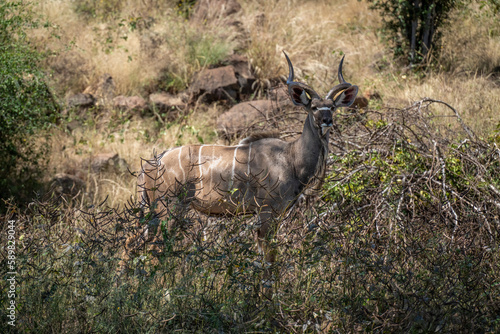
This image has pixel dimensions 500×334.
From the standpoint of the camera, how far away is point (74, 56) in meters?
11.0

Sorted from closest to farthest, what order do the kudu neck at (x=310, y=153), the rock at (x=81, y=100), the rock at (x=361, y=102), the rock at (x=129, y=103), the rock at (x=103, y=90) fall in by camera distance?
the kudu neck at (x=310, y=153) < the rock at (x=361, y=102) < the rock at (x=81, y=100) < the rock at (x=129, y=103) < the rock at (x=103, y=90)

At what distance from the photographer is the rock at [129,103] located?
32.9ft

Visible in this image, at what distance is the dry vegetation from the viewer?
3609mm

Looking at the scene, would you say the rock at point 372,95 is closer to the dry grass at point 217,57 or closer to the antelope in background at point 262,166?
the dry grass at point 217,57

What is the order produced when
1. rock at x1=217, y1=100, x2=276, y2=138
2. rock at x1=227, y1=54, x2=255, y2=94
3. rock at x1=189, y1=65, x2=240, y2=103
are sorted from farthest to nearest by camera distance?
rock at x1=227, y1=54, x2=255, y2=94 → rock at x1=189, y1=65, x2=240, y2=103 → rock at x1=217, y1=100, x2=276, y2=138

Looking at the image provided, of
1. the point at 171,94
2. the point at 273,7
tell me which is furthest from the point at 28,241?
the point at 273,7

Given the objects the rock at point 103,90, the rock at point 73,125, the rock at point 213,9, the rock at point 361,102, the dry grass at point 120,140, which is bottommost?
the dry grass at point 120,140

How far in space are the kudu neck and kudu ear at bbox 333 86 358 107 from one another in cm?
33

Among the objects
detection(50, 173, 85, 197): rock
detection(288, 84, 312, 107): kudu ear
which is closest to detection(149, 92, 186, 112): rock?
detection(50, 173, 85, 197): rock

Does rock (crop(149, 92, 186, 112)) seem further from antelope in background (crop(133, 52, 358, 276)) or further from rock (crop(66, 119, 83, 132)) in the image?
antelope in background (crop(133, 52, 358, 276))

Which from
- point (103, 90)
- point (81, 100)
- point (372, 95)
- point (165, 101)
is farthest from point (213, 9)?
point (372, 95)

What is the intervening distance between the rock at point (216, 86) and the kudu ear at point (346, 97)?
15.8 feet

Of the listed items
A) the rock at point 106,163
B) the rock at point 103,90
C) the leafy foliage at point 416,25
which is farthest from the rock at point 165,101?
the leafy foliage at point 416,25

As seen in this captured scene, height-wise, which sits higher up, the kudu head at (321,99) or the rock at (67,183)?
the kudu head at (321,99)
